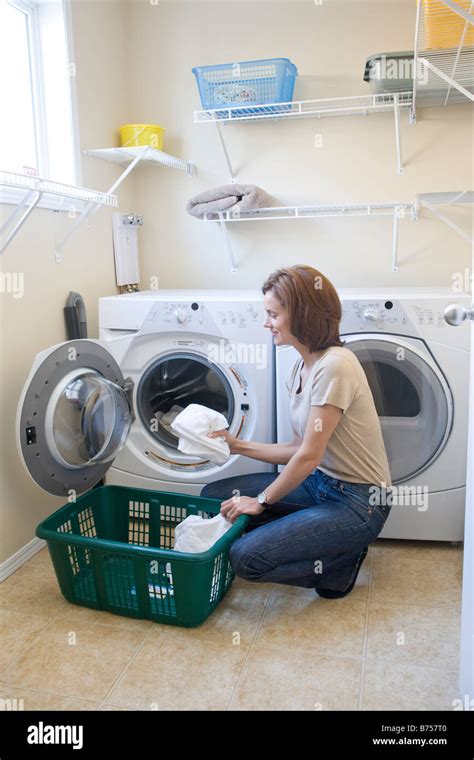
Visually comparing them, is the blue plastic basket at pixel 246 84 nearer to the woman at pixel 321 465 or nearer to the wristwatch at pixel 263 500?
the woman at pixel 321 465

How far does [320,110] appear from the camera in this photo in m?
2.74

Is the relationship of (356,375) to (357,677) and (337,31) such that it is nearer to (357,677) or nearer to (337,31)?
(357,677)

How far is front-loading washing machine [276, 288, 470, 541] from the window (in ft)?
3.92

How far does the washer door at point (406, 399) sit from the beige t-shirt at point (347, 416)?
318mm

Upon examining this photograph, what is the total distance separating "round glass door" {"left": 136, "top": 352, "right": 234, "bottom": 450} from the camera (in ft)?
8.36

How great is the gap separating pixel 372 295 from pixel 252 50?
1.30 m

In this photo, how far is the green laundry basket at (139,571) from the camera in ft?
6.05

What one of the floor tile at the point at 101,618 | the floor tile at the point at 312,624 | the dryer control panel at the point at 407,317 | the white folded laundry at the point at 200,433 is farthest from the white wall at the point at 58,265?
the dryer control panel at the point at 407,317

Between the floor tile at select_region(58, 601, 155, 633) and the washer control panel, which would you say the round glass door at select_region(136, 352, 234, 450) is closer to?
the washer control panel

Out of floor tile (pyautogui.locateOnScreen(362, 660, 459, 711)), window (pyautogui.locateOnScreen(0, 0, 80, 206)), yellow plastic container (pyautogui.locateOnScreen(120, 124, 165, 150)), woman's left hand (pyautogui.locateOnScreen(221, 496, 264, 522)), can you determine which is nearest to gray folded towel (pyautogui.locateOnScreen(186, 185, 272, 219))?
yellow plastic container (pyautogui.locateOnScreen(120, 124, 165, 150))

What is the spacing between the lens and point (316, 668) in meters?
1.72

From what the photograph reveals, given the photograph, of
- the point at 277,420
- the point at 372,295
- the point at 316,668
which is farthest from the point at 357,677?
the point at 372,295

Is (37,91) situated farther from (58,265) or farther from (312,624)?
(312,624)

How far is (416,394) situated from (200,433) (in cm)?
80
